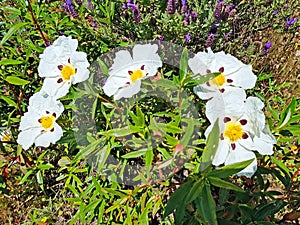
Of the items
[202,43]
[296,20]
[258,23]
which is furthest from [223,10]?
[296,20]

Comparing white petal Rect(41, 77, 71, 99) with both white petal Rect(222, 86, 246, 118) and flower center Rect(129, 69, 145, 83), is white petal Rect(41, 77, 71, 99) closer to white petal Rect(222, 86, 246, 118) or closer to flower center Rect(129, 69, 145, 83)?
flower center Rect(129, 69, 145, 83)

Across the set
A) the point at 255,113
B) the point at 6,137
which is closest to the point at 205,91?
the point at 255,113

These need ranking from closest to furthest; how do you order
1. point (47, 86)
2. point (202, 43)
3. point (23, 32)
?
point (47, 86)
point (23, 32)
point (202, 43)

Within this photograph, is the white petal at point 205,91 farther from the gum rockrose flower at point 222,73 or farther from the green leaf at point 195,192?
the green leaf at point 195,192

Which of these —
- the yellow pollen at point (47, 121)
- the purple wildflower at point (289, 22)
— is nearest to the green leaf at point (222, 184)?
the yellow pollen at point (47, 121)

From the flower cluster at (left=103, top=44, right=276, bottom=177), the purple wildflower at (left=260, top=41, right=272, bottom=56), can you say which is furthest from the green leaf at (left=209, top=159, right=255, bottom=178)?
the purple wildflower at (left=260, top=41, right=272, bottom=56)

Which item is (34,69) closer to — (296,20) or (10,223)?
(10,223)

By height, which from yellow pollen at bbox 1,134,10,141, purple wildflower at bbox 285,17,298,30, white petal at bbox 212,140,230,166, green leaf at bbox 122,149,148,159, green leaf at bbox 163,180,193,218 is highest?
white petal at bbox 212,140,230,166

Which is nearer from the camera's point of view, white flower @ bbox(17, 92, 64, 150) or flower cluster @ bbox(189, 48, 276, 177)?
flower cluster @ bbox(189, 48, 276, 177)
